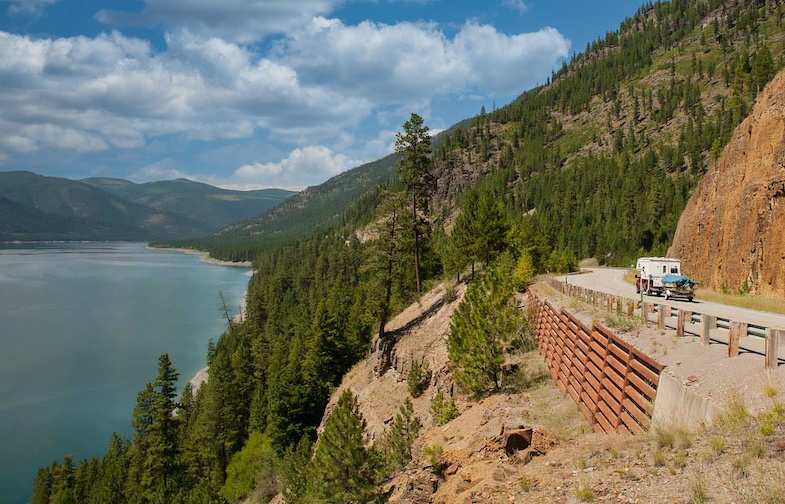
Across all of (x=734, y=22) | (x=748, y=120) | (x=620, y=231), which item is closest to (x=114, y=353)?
(x=748, y=120)

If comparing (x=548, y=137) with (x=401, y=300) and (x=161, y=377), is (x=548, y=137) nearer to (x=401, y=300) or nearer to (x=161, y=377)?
(x=401, y=300)

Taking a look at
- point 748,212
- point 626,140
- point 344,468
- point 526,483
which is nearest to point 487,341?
point 344,468

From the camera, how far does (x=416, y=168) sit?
1233 inches

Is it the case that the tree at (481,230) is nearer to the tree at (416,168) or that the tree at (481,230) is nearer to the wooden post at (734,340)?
the tree at (416,168)

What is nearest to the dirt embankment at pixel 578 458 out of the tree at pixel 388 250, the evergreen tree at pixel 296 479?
the evergreen tree at pixel 296 479

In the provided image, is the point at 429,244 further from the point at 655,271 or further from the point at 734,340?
the point at 734,340

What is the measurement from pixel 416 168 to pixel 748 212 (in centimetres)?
2059

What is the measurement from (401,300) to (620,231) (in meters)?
74.6

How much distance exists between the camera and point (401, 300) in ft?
132

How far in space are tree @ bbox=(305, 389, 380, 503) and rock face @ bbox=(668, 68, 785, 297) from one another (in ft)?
76.0

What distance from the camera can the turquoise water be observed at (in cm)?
4603

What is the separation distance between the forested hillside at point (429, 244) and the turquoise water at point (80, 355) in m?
4.45

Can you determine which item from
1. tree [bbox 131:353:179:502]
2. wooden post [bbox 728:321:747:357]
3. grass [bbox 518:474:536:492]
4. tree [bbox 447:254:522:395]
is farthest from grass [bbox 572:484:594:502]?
tree [bbox 131:353:179:502]

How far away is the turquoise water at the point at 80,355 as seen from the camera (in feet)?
151
